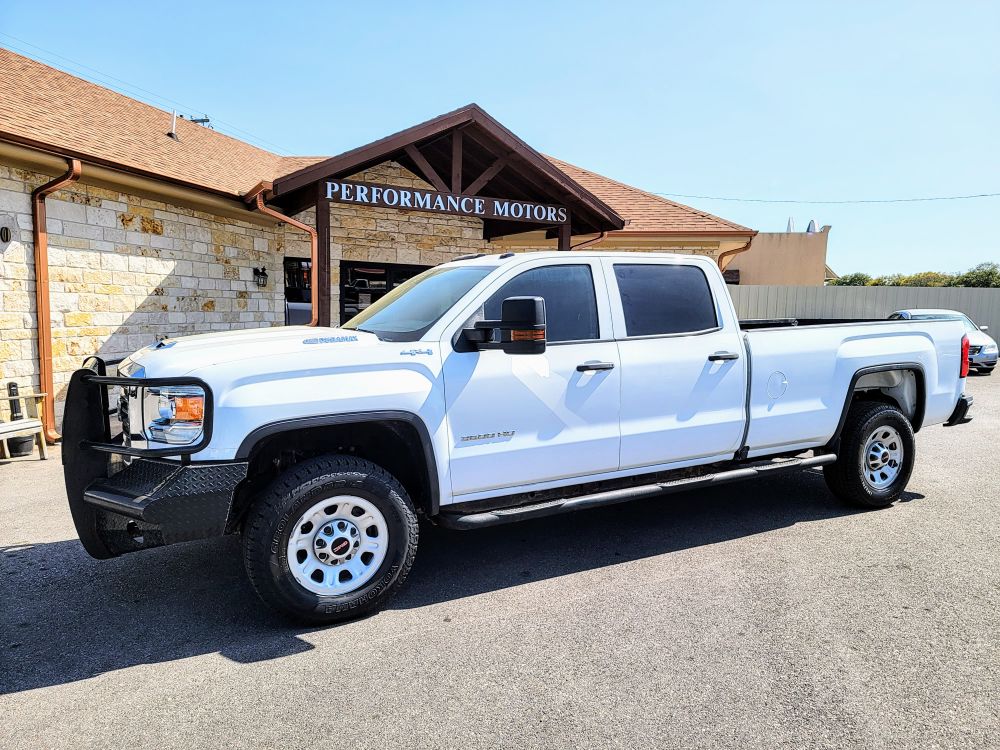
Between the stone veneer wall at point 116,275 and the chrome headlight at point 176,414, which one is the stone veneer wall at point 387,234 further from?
the chrome headlight at point 176,414

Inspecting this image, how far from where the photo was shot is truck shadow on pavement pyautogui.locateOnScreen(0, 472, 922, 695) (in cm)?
331

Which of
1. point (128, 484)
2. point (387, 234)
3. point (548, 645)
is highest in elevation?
point (387, 234)

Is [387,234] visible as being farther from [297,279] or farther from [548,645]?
[548,645]

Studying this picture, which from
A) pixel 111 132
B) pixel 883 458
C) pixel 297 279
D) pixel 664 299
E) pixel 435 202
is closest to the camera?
pixel 664 299

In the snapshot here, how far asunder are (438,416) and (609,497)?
1.25m

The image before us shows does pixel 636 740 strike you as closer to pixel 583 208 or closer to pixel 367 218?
pixel 583 208

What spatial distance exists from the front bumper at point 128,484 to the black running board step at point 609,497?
122cm

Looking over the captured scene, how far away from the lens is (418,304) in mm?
4406

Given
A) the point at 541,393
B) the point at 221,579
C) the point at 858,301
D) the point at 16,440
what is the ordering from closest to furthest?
the point at 541,393 < the point at 221,579 < the point at 16,440 < the point at 858,301

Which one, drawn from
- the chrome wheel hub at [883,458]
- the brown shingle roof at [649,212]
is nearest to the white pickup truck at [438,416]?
the chrome wheel hub at [883,458]

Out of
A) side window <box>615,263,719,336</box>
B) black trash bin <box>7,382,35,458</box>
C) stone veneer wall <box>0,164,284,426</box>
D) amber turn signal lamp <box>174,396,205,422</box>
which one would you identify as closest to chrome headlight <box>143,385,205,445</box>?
amber turn signal lamp <box>174,396,205,422</box>

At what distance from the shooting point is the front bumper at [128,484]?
10.5 ft

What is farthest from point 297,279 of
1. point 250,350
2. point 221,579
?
point 250,350

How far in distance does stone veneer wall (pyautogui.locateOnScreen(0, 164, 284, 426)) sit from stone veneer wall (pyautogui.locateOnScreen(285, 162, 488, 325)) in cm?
126
